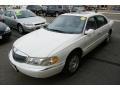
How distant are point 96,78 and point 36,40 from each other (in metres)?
1.80

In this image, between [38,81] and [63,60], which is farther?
[38,81]

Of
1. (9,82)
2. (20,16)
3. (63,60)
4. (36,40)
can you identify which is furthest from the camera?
(20,16)

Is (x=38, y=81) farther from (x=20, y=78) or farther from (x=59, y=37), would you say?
(x=59, y=37)

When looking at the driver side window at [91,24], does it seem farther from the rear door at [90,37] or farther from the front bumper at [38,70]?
the front bumper at [38,70]

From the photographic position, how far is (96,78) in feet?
12.6

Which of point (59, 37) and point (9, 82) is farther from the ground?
point (59, 37)

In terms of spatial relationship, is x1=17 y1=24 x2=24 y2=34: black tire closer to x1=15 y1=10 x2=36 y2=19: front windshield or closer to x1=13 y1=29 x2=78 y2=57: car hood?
x1=15 y1=10 x2=36 y2=19: front windshield

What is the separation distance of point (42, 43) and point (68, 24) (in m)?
1.22

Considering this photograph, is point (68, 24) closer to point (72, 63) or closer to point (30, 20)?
point (72, 63)

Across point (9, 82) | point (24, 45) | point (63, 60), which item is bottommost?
point (9, 82)

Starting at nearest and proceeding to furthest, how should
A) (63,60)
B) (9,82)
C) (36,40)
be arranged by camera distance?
(63,60)
(9,82)
(36,40)

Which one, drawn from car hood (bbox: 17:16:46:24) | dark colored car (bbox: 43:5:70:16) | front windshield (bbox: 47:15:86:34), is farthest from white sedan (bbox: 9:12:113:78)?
dark colored car (bbox: 43:5:70:16)

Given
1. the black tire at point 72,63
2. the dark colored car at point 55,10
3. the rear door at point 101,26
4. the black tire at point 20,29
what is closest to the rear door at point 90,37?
the rear door at point 101,26

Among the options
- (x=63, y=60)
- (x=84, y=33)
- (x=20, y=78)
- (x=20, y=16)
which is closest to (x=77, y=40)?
(x=84, y=33)
